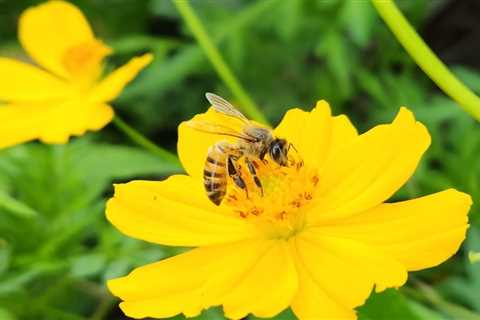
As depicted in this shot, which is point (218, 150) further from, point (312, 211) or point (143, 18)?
point (143, 18)

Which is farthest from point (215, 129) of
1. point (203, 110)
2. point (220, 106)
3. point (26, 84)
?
point (203, 110)

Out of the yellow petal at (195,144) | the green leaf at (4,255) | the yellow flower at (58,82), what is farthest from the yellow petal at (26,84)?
the yellow petal at (195,144)

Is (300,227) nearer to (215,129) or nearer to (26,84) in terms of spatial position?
(215,129)

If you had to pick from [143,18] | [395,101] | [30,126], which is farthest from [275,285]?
[143,18]

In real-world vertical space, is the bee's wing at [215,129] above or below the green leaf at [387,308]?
above

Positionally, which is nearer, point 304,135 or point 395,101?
point 304,135

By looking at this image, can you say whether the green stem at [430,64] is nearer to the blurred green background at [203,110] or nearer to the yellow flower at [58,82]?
the blurred green background at [203,110]
